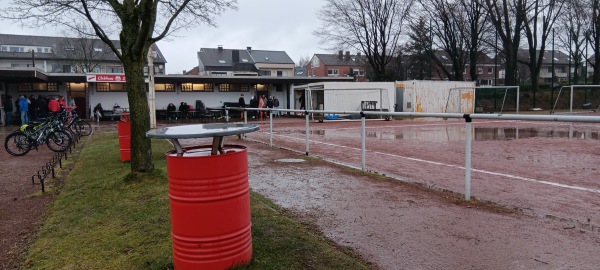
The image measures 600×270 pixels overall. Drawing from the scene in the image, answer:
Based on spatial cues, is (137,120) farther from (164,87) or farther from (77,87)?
(77,87)

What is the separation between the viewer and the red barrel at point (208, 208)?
3.39 metres

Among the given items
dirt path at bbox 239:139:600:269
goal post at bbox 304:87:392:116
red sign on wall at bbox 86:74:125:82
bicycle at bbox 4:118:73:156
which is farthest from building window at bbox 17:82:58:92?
dirt path at bbox 239:139:600:269

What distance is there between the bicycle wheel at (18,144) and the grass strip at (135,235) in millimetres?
6886

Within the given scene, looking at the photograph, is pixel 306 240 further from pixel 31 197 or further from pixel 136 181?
pixel 31 197

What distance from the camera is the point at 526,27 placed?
44.2m

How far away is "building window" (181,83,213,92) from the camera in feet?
118

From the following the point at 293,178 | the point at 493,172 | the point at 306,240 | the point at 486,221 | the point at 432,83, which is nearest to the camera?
the point at 306,240

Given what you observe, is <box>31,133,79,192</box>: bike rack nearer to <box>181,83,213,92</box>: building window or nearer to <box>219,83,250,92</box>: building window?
<box>181,83,213,92</box>: building window

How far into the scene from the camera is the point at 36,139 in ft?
44.0

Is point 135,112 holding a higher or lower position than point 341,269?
higher

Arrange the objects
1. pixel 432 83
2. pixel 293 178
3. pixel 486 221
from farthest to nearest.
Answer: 1. pixel 432 83
2. pixel 293 178
3. pixel 486 221

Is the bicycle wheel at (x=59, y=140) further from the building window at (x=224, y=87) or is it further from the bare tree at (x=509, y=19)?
the bare tree at (x=509, y=19)

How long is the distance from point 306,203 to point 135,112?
3.57 meters

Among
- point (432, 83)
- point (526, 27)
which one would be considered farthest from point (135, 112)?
point (526, 27)
